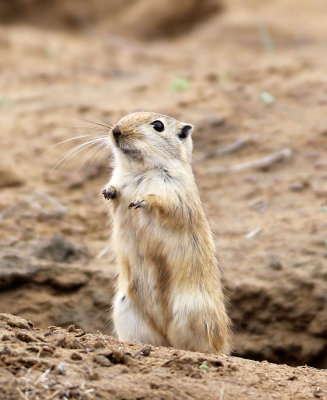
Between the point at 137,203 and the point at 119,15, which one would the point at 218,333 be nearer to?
the point at 137,203

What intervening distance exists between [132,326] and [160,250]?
0.64m

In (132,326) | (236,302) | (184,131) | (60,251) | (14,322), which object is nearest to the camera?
(14,322)

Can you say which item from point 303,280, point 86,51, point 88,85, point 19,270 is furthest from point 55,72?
point 303,280

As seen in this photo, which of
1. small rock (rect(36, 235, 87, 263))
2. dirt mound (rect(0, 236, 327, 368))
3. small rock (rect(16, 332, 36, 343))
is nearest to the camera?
small rock (rect(16, 332, 36, 343))

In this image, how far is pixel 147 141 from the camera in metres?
5.82

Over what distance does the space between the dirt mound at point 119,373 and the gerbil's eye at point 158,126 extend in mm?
1871

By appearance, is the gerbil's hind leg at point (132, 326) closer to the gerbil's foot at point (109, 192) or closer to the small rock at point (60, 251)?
the gerbil's foot at point (109, 192)

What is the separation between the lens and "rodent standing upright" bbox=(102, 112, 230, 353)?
18.1 ft

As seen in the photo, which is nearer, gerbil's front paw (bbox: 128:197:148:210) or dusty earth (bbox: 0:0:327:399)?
gerbil's front paw (bbox: 128:197:148:210)

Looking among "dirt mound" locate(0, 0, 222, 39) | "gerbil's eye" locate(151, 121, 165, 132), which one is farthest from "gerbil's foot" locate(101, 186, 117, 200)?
"dirt mound" locate(0, 0, 222, 39)

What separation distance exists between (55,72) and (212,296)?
682 centimetres

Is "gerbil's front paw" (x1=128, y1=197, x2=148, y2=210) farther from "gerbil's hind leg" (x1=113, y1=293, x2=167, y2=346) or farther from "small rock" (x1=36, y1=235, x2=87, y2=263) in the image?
"small rock" (x1=36, y1=235, x2=87, y2=263)

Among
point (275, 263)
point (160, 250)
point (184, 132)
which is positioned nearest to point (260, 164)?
point (275, 263)

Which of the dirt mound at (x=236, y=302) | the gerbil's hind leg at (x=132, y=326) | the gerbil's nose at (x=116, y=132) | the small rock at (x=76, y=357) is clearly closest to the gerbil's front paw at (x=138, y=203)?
the gerbil's nose at (x=116, y=132)
